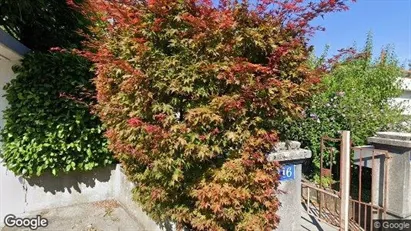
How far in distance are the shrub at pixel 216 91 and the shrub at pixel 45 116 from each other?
1.78 metres

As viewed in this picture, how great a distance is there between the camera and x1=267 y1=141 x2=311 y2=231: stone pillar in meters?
2.79

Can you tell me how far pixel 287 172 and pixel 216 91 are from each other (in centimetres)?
117

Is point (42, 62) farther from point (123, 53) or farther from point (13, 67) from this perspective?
point (123, 53)

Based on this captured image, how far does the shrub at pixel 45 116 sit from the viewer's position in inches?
152

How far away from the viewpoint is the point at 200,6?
7.30 ft

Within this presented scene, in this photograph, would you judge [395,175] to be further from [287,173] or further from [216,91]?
[216,91]

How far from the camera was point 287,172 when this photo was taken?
9.37ft

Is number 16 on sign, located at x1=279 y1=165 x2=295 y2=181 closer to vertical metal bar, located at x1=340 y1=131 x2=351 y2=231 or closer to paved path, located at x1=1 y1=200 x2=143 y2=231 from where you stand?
vertical metal bar, located at x1=340 y1=131 x2=351 y2=231

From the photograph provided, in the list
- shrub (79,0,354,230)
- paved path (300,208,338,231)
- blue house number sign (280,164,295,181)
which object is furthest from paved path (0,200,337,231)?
shrub (79,0,354,230)

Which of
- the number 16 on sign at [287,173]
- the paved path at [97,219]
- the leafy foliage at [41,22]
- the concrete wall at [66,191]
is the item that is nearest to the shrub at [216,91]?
the number 16 on sign at [287,173]

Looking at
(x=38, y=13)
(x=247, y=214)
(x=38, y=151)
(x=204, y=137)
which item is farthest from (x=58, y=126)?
(x=247, y=214)

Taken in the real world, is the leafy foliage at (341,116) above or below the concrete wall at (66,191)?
above

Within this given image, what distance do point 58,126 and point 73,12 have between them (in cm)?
212

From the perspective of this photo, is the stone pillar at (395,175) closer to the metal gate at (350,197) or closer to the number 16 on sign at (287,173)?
the metal gate at (350,197)
